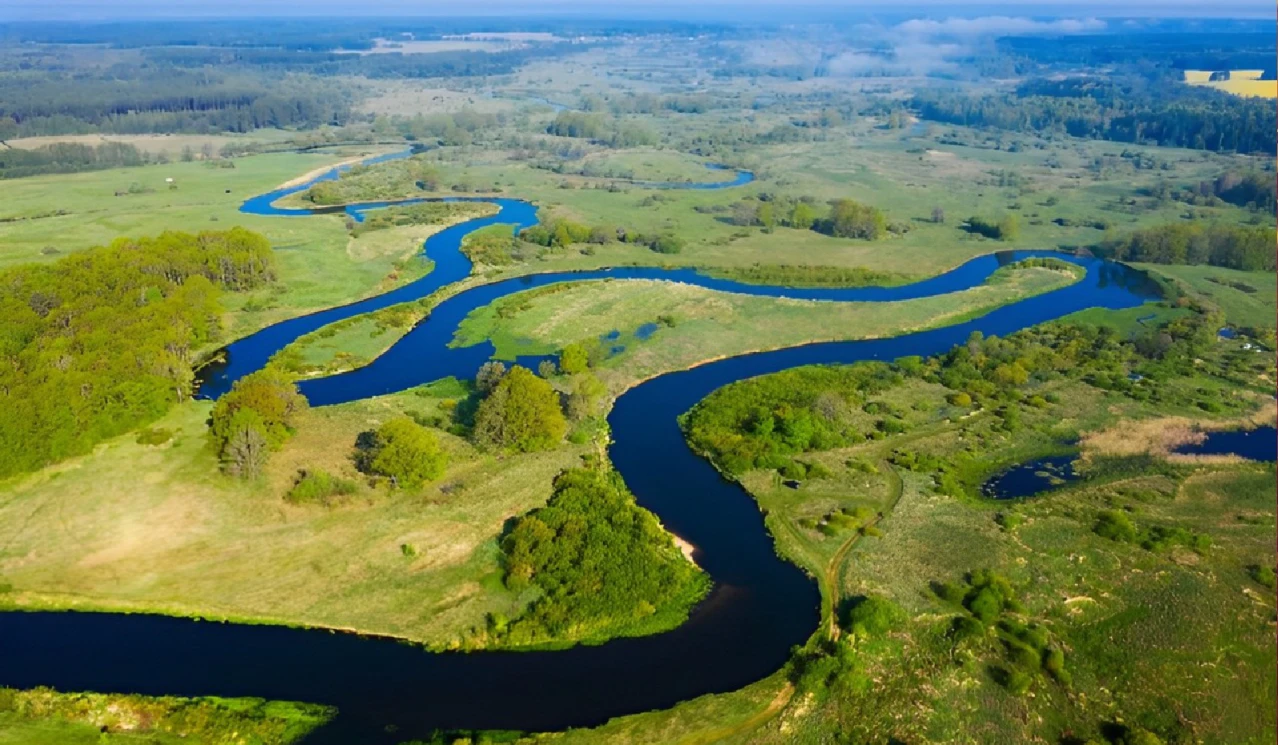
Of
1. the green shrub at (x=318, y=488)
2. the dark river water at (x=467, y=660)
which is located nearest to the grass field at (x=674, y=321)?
the dark river water at (x=467, y=660)

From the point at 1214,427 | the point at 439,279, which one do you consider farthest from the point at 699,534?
the point at 439,279

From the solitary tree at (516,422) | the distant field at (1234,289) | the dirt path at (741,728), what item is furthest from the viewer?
the distant field at (1234,289)

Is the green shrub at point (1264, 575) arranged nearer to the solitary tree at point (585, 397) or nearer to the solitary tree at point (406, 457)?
the solitary tree at point (585, 397)

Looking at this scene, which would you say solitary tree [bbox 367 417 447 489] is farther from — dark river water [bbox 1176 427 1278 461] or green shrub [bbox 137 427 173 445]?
dark river water [bbox 1176 427 1278 461]

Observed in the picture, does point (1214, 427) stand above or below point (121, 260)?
below

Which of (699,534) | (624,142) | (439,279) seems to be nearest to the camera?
(699,534)

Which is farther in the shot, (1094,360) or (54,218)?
(54,218)

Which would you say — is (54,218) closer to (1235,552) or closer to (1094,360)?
(1094,360)
